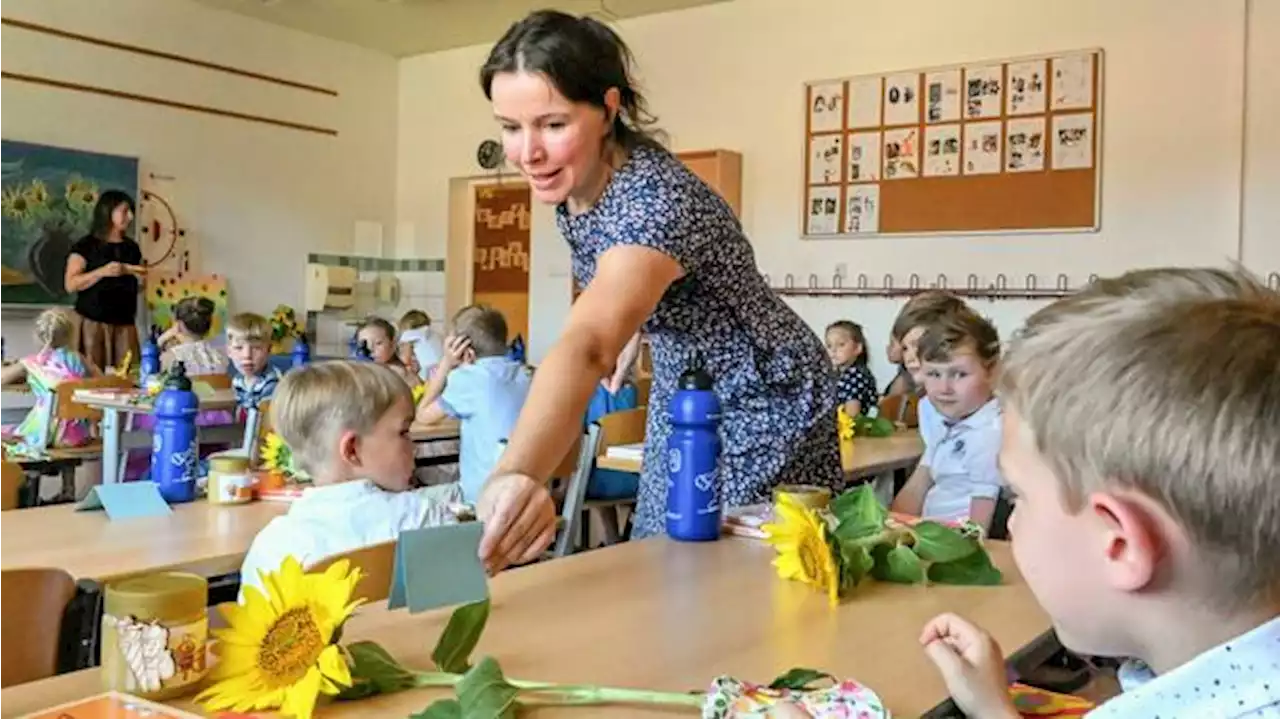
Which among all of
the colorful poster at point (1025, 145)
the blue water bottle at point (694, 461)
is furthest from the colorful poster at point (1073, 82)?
the blue water bottle at point (694, 461)

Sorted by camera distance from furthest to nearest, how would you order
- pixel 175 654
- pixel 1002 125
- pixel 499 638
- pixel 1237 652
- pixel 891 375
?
pixel 891 375 < pixel 1002 125 < pixel 499 638 < pixel 175 654 < pixel 1237 652

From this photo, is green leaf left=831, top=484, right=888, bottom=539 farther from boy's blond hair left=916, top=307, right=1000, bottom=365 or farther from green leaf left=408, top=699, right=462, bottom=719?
boy's blond hair left=916, top=307, right=1000, bottom=365

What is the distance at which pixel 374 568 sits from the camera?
1409 millimetres

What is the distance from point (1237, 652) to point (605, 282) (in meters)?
0.93

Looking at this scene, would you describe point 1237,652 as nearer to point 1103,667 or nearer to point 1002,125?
point 1103,667

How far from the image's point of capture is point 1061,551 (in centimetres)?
84

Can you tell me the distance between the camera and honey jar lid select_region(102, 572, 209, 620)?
38.3 inches

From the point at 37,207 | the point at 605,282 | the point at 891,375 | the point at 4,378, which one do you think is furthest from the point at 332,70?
the point at 605,282

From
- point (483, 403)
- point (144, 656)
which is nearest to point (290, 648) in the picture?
point (144, 656)

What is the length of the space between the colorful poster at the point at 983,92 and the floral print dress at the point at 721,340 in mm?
4848

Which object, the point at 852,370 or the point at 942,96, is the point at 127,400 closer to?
the point at 852,370

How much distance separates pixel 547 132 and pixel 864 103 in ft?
17.9

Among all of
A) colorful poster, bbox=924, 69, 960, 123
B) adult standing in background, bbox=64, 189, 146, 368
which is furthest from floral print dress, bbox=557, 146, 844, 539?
adult standing in background, bbox=64, 189, 146, 368

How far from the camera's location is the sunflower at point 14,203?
22.1 feet
